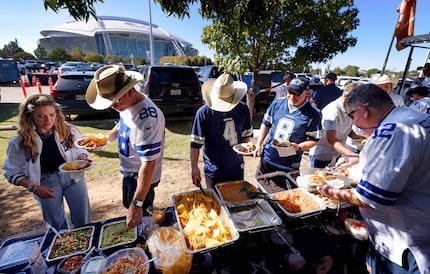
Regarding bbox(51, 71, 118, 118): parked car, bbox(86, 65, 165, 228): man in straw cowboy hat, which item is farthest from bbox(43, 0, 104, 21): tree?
bbox(51, 71, 118, 118): parked car

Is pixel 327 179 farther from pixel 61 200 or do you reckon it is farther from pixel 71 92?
pixel 71 92

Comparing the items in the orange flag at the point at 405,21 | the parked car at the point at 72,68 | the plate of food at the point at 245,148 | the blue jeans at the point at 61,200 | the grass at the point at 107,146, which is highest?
the orange flag at the point at 405,21

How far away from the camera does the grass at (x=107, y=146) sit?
4867 millimetres

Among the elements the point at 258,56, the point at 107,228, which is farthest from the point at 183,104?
the point at 107,228

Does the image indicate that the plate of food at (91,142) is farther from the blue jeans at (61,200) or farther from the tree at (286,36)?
the tree at (286,36)

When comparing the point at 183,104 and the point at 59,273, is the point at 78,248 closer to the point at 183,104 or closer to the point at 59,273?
the point at 59,273

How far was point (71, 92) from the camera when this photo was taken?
7.33 metres

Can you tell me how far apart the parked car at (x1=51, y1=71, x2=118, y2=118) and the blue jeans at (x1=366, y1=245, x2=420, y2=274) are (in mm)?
8508

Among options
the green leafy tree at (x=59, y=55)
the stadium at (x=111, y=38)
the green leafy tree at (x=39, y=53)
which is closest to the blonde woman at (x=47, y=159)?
the green leafy tree at (x=59, y=55)

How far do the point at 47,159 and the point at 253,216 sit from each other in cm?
225

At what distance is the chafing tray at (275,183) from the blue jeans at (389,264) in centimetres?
84

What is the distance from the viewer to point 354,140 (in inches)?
133

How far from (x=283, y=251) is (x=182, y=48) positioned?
8688cm

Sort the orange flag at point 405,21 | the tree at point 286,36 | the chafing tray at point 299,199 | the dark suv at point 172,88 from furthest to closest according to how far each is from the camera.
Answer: the dark suv at point 172,88 → the orange flag at point 405,21 → the tree at point 286,36 → the chafing tray at point 299,199
